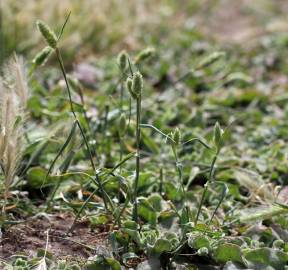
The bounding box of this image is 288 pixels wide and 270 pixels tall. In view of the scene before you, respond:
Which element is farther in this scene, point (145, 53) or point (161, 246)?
point (145, 53)

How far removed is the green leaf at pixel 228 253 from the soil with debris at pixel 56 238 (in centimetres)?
27

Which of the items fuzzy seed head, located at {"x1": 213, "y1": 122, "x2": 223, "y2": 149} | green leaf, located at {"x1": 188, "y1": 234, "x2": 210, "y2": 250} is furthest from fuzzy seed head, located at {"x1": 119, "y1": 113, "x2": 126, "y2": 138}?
green leaf, located at {"x1": 188, "y1": 234, "x2": 210, "y2": 250}

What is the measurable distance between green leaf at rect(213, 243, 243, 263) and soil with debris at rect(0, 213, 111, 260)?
271mm

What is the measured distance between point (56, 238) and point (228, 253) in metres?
0.47

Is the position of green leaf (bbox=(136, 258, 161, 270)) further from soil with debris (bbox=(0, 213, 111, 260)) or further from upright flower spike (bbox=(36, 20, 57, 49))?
upright flower spike (bbox=(36, 20, 57, 49))

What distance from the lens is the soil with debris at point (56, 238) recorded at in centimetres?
172

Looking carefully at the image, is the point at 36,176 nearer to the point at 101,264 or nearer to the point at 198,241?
the point at 101,264

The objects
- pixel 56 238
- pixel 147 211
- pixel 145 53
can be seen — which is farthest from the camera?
pixel 145 53

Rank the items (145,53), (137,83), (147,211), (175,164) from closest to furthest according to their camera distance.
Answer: (137,83)
(147,211)
(145,53)
(175,164)

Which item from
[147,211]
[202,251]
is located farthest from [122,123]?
[202,251]

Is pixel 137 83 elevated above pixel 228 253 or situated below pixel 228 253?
above

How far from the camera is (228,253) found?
5.43 feet

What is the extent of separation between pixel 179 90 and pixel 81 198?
147 cm

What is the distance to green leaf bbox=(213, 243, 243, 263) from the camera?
164 centimetres
